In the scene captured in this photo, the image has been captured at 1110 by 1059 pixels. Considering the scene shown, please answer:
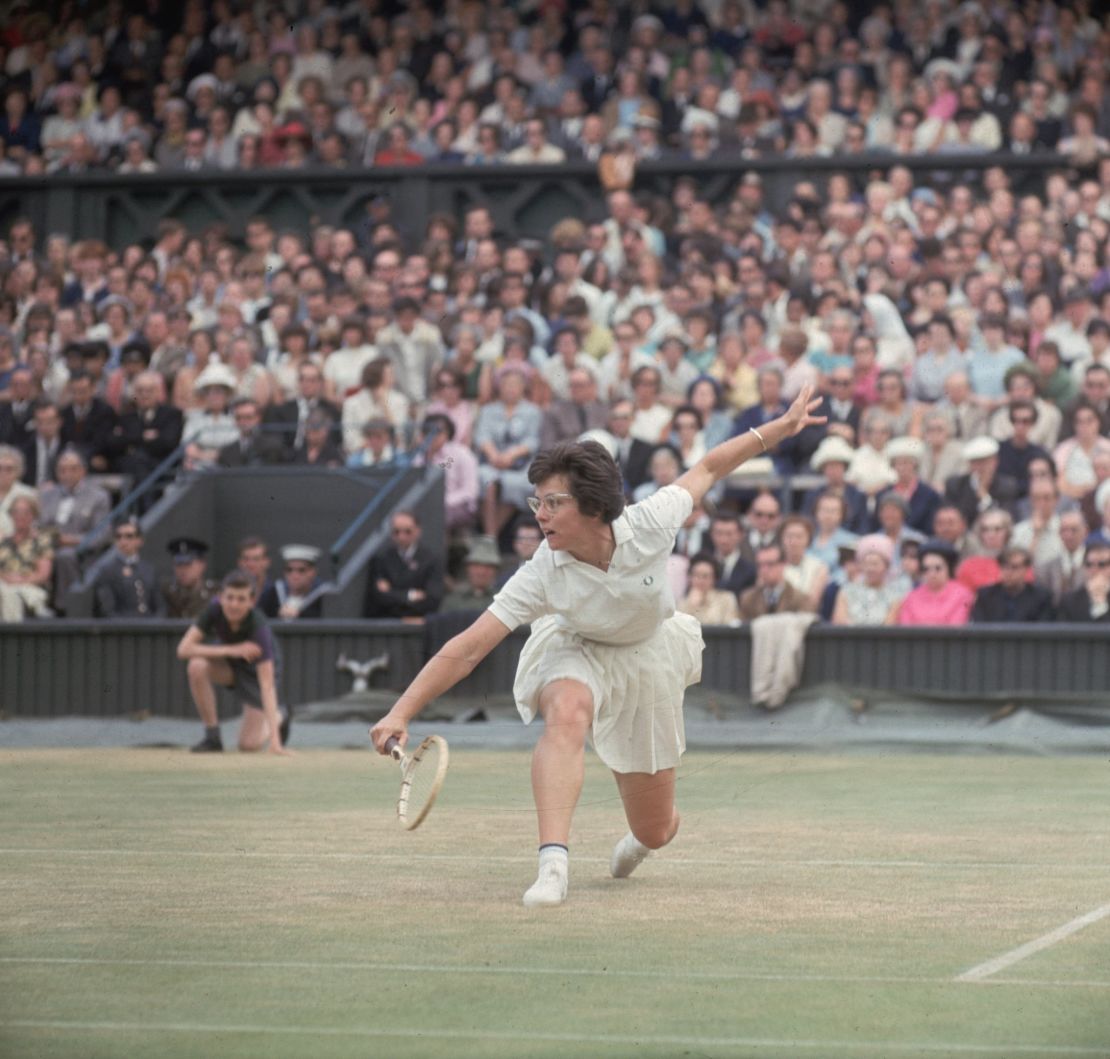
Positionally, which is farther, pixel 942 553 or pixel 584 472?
pixel 942 553

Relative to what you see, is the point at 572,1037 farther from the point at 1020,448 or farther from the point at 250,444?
the point at 250,444

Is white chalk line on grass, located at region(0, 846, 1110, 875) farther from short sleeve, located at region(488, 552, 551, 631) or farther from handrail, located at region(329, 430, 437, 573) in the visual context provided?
handrail, located at region(329, 430, 437, 573)

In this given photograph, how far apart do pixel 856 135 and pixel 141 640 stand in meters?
8.58

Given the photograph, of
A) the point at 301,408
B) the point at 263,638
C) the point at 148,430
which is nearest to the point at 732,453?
the point at 263,638

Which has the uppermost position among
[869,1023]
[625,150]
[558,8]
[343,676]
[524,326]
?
[558,8]

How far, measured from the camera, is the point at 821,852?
8.88 meters

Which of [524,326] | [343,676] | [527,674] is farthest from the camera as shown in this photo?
[524,326]

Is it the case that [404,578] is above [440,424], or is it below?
below

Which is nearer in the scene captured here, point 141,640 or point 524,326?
point 141,640

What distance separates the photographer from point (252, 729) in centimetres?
1484

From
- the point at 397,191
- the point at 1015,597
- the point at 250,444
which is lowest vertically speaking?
the point at 1015,597

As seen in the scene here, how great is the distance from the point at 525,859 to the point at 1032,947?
2727 millimetres

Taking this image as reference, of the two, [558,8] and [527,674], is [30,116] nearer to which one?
[558,8]

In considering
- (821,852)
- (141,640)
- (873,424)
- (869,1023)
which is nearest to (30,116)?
(141,640)
